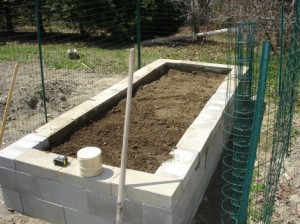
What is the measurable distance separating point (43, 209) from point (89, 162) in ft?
3.00

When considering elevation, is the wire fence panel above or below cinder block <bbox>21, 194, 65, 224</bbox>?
above

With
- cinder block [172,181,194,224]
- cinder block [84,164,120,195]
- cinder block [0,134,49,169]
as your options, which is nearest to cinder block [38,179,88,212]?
cinder block [84,164,120,195]

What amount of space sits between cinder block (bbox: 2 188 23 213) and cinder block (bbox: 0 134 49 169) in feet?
1.06

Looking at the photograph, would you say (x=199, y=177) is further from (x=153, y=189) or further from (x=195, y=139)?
(x=153, y=189)

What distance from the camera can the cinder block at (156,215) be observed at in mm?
2921

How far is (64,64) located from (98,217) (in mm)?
6296

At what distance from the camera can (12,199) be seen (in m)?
3.73

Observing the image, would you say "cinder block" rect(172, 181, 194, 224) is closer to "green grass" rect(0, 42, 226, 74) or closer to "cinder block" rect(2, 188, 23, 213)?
"cinder block" rect(2, 188, 23, 213)

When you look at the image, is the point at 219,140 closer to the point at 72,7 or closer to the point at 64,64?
the point at 64,64

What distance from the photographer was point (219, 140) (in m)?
4.61

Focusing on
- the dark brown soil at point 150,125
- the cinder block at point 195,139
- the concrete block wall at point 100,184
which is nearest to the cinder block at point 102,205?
the concrete block wall at point 100,184

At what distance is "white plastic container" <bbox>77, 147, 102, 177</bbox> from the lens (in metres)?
3.03

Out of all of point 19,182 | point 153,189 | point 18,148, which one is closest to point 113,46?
point 18,148

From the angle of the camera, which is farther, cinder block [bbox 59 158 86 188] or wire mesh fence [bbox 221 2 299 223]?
cinder block [bbox 59 158 86 188]
